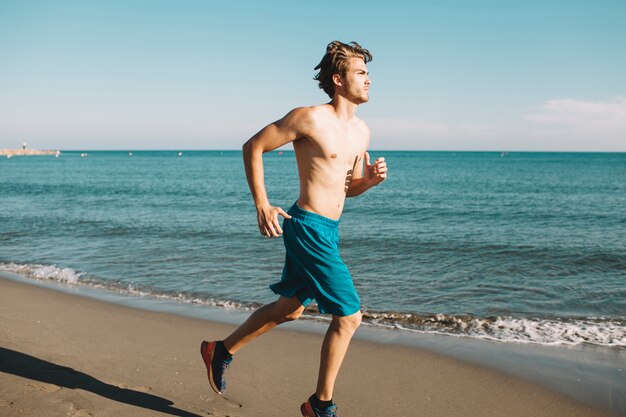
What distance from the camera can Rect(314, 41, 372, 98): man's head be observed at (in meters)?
2.95

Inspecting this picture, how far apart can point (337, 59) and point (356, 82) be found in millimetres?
170

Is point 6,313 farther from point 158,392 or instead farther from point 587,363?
point 587,363

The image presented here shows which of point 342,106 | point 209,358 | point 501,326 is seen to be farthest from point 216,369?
point 501,326

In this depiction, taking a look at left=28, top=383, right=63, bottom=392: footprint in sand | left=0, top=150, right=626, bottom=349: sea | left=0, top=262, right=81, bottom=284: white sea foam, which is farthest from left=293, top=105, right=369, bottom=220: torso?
left=0, top=262, right=81, bottom=284: white sea foam

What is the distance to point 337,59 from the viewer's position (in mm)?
2961

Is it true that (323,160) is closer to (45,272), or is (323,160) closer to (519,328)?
(519,328)

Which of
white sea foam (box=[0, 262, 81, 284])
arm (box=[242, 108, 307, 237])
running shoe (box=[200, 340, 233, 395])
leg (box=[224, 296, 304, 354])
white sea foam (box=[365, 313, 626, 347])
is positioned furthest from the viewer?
white sea foam (box=[0, 262, 81, 284])

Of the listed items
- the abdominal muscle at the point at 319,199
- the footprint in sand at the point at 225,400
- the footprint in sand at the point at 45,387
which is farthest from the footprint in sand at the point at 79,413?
the abdominal muscle at the point at 319,199

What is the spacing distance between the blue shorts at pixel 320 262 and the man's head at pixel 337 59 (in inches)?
30.8

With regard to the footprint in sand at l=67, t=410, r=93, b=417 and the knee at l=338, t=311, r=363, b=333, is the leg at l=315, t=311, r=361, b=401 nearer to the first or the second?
the knee at l=338, t=311, r=363, b=333

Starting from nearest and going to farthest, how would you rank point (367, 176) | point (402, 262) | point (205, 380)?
point (367, 176), point (205, 380), point (402, 262)

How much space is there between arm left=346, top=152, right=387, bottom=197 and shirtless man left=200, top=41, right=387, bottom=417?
0.04 ft

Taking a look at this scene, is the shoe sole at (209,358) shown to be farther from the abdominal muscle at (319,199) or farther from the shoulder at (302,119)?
the shoulder at (302,119)

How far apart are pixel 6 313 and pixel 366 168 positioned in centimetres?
460
